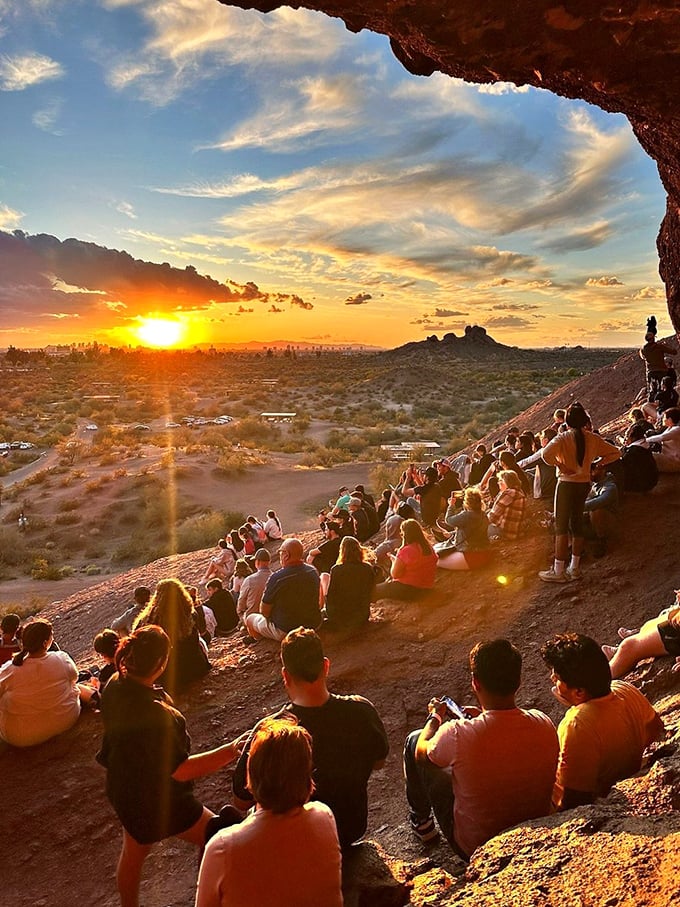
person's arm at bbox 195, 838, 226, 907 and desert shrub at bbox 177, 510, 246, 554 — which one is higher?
person's arm at bbox 195, 838, 226, 907

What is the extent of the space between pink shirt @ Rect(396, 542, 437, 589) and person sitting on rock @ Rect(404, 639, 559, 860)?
173 inches

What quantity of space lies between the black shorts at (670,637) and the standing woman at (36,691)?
487 cm

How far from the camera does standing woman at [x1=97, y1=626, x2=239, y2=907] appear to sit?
10.4 ft

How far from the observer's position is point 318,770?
3.31 meters

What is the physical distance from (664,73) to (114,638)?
22.6 feet

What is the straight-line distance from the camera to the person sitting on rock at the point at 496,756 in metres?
3.01

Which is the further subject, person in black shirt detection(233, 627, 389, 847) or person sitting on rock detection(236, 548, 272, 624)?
person sitting on rock detection(236, 548, 272, 624)

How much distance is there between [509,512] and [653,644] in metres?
3.83

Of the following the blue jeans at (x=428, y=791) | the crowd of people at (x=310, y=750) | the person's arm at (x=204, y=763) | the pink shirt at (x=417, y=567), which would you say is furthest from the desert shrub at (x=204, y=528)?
the person's arm at (x=204, y=763)

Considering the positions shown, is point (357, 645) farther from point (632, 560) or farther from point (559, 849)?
point (559, 849)

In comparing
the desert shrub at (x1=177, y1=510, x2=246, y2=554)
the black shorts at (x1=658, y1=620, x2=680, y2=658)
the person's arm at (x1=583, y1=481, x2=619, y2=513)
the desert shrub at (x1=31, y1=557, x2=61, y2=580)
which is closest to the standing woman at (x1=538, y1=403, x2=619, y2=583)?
the person's arm at (x1=583, y1=481, x2=619, y2=513)

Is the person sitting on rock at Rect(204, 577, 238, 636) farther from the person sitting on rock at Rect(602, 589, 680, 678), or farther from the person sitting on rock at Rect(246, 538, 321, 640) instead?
the person sitting on rock at Rect(602, 589, 680, 678)

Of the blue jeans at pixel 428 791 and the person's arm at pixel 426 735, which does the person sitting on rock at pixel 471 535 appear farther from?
the person's arm at pixel 426 735

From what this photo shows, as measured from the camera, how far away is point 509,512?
27.0ft
